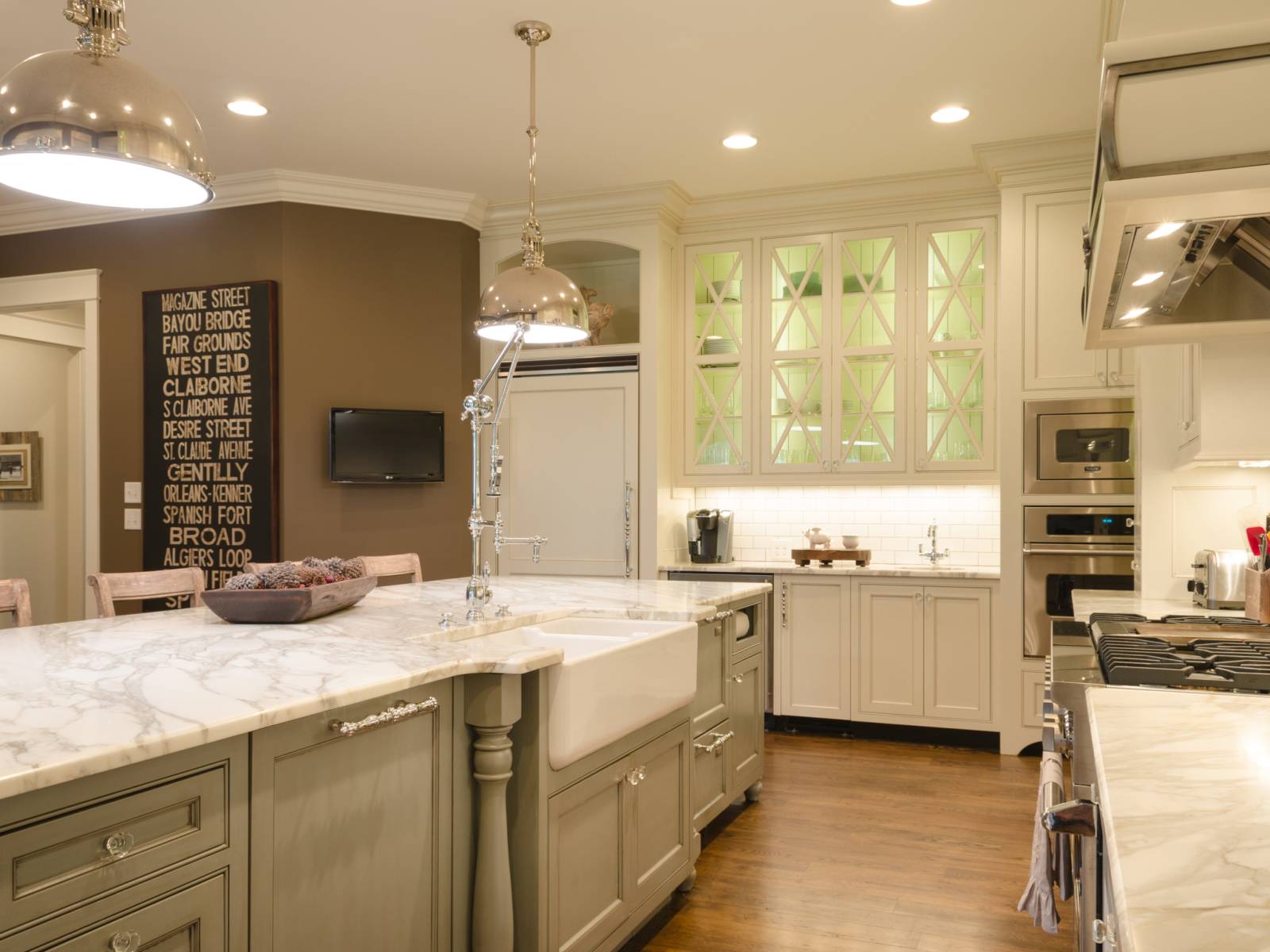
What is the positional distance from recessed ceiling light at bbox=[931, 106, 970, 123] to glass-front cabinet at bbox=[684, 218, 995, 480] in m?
0.84

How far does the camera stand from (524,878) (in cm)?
209

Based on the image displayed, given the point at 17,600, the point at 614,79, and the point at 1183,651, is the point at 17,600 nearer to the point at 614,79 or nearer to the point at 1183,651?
the point at 614,79

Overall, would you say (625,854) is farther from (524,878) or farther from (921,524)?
(921,524)

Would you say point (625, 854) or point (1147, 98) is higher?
point (1147, 98)

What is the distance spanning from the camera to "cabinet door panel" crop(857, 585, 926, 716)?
4.87m

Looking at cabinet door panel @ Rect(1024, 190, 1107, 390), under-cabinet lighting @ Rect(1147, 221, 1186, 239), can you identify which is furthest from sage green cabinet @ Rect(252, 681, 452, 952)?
cabinet door panel @ Rect(1024, 190, 1107, 390)

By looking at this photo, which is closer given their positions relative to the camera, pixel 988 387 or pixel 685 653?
pixel 685 653

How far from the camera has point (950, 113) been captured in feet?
13.9

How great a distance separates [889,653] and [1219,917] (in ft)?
14.2

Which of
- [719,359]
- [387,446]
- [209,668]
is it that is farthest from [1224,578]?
[387,446]

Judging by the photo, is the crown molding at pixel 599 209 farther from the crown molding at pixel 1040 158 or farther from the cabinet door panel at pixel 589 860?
the cabinet door panel at pixel 589 860

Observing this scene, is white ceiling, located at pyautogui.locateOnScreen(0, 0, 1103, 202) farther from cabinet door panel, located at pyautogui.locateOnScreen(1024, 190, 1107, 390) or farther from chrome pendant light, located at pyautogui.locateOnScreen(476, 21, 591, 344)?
chrome pendant light, located at pyautogui.locateOnScreen(476, 21, 591, 344)

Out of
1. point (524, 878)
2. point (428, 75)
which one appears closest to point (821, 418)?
point (428, 75)

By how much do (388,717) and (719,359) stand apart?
3.91m
